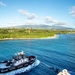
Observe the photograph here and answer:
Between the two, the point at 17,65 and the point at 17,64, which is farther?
the point at 17,64

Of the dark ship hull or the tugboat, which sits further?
the tugboat

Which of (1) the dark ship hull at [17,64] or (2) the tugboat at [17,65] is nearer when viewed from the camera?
(1) the dark ship hull at [17,64]

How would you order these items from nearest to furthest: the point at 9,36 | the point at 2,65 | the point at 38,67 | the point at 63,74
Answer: the point at 63,74, the point at 2,65, the point at 38,67, the point at 9,36

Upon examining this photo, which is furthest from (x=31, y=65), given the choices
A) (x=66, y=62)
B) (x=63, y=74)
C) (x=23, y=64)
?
(x=63, y=74)

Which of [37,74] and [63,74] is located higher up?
[63,74]

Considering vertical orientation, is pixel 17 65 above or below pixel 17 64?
below

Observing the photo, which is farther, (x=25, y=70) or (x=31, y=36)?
(x=31, y=36)

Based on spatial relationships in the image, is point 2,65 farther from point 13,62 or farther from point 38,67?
point 38,67

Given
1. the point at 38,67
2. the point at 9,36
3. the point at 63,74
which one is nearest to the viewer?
the point at 63,74

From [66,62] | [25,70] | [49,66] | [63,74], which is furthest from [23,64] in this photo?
[63,74]
